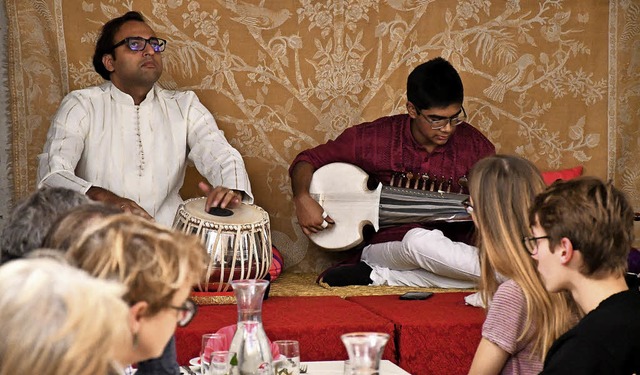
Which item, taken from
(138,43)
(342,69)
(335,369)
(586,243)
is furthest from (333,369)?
(342,69)

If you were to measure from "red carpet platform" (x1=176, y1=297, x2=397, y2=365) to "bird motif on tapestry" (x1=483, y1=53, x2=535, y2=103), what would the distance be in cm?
220

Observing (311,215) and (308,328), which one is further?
(311,215)

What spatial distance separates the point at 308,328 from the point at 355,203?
1.56 metres

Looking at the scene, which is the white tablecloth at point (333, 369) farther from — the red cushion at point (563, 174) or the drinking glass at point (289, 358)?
the red cushion at point (563, 174)

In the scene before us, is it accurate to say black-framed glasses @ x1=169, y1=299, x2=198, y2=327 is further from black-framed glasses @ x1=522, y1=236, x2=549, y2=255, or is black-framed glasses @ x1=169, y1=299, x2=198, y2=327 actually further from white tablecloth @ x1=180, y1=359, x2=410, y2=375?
black-framed glasses @ x1=522, y1=236, x2=549, y2=255

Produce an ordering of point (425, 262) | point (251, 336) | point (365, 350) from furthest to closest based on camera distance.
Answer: point (425, 262)
point (251, 336)
point (365, 350)

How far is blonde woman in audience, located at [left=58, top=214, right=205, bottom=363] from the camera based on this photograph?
5.58 ft

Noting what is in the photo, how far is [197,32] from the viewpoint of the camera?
18.3ft

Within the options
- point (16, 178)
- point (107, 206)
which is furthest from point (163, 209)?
point (107, 206)

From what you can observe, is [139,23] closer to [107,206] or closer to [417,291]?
[417,291]

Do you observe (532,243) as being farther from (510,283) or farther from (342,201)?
(342,201)

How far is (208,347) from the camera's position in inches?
106

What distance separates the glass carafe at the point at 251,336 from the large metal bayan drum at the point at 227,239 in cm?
181

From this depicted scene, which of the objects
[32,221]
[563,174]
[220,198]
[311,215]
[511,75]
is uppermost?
[511,75]
